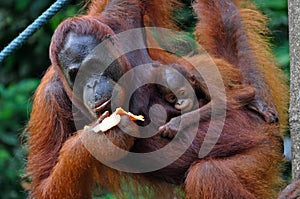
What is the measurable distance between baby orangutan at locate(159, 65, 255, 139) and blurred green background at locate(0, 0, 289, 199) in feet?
3.45

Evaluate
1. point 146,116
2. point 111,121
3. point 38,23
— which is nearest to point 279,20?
point 146,116

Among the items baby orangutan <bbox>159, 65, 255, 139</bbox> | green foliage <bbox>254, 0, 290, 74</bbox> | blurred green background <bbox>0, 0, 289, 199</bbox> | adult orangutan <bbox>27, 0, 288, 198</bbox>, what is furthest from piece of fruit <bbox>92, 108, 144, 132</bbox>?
green foliage <bbox>254, 0, 290, 74</bbox>

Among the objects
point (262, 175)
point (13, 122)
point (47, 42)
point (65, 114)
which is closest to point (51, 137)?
point (65, 114)

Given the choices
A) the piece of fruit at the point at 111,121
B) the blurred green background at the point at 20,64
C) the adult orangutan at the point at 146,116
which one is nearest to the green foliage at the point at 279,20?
the blurred green background at the point at 20,64

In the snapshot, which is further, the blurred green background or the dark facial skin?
the blurred green background

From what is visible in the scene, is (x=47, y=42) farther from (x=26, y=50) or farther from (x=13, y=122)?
(x=13, y=122)

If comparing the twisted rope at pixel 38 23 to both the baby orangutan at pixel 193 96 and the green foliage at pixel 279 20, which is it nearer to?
the baby orangutan at pixel 193 96

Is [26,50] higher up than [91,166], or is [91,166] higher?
[91,166]

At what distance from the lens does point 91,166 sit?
314 centimetres

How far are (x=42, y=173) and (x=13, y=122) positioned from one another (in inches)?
85.4

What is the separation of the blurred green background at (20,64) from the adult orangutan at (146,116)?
75 cm

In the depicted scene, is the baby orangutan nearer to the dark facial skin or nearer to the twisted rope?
the dark facial skin

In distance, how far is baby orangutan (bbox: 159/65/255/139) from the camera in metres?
3.14

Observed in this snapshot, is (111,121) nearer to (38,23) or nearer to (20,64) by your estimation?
(38,23)
